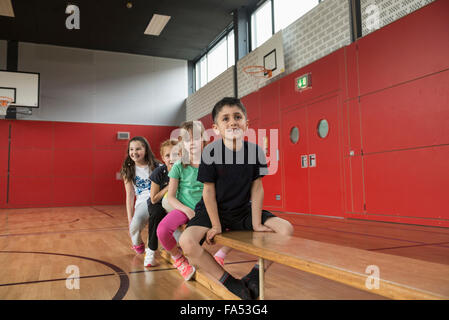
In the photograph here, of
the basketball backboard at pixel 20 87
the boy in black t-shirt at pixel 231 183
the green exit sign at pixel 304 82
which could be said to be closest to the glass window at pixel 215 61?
the green exit sign at pixel 304 82

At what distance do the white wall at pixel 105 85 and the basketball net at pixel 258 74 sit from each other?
4129 mm

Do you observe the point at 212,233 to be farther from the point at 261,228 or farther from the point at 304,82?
the point at 304,82

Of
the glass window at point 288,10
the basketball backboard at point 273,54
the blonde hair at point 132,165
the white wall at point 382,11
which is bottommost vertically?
the blonde hair at point 132,165

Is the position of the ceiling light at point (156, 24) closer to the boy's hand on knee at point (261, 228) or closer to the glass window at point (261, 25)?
the glass window at point (261, 25)

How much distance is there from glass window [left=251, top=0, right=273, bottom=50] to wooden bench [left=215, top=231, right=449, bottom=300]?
6275 millimetres

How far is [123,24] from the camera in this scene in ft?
27.4

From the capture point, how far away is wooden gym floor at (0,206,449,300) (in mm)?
1569

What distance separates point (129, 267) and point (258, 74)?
5.37 m

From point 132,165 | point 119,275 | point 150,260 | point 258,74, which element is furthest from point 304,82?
point 119,275

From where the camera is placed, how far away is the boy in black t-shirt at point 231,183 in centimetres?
161

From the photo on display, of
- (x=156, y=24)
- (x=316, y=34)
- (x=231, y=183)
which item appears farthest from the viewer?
(x=156, y=24)

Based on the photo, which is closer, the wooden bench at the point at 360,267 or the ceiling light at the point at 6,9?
the wooden bench at the point at 360,267

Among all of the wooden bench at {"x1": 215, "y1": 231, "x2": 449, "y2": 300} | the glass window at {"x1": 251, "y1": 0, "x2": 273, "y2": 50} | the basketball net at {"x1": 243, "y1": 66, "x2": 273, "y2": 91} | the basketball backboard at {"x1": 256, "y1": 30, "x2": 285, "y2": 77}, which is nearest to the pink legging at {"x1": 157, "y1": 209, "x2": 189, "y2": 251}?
the wooden bench at {"x1": 215, "y1": 231, "x2": 449, "y2": 300}
